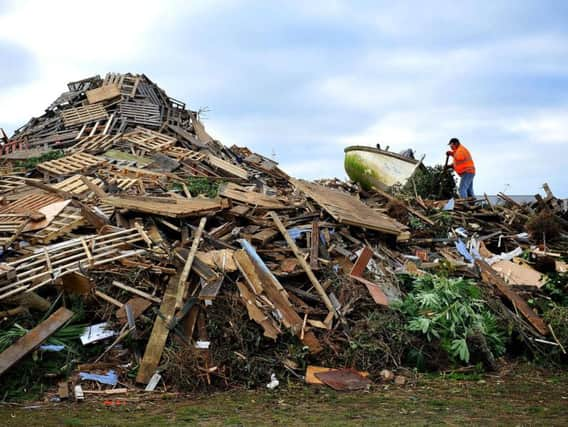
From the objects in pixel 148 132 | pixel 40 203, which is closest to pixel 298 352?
pixel 40 203

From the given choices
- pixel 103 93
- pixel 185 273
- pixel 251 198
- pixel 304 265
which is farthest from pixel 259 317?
pixel 103 93

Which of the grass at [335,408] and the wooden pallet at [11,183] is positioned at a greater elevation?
the wooden pallet at [11,183]

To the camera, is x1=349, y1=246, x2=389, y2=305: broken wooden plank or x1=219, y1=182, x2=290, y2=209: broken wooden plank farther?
x1=219, y1=182, x2=290, y2=209: broken wooden plank

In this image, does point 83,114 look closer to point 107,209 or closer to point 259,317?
point 107,209

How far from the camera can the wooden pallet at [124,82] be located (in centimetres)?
2052

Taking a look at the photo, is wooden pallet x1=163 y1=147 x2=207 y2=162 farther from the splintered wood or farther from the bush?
the bush

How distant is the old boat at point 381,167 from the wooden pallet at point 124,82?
8.08m

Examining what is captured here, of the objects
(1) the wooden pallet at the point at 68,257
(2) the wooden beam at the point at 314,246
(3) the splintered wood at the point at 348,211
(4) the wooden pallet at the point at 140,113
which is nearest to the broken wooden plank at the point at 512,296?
(3) the splintered wood at the point at 348,211

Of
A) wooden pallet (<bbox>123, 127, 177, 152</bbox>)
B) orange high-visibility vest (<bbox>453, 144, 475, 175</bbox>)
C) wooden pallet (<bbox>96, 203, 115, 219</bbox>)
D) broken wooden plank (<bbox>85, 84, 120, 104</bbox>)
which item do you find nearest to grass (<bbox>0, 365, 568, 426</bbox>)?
wooden pallet (<bbox>96, 203, 115, 219</bbox>)

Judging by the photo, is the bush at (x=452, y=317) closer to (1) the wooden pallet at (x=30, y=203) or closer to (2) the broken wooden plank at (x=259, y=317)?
(2) the broken wooden plank at (x=259, y=317)

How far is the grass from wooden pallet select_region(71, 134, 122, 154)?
437 inches

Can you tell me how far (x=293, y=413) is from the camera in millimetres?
6559

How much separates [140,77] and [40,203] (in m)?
10.5

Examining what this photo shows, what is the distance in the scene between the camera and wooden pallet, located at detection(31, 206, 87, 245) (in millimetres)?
9727
